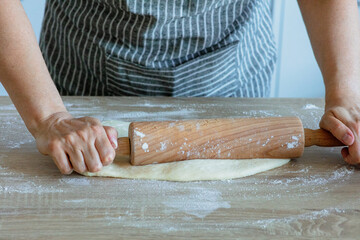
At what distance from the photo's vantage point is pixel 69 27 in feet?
4.35

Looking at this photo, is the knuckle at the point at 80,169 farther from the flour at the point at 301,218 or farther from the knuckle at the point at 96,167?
the flour at the point at 301,218

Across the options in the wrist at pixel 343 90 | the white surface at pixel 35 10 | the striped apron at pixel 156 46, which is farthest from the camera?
the white surface at pixel 35 10

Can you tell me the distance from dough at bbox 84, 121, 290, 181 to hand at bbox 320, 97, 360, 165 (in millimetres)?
130

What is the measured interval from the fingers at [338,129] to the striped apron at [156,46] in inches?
15.4

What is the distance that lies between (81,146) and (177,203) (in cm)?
21

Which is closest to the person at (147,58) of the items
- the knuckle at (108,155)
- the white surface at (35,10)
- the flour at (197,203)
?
the knuckle at (108,155)

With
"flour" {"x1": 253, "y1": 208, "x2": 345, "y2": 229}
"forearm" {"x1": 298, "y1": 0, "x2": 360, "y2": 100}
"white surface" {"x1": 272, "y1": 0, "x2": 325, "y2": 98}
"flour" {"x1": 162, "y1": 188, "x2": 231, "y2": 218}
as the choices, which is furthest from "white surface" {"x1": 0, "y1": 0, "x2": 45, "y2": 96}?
"flour" {"x1": 253, "y1": 208, "x2": 345, "y2": 229}

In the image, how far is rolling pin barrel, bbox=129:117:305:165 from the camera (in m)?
0.92

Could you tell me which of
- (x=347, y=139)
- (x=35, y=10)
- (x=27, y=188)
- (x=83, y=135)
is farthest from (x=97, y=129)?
(x=35, y=10)

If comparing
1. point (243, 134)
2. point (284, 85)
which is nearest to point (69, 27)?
point (243, 134)

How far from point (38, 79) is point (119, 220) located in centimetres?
36

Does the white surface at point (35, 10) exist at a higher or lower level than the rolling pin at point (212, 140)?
lower

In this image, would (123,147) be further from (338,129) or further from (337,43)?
(337,43)

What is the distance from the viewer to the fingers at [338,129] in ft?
3.20
